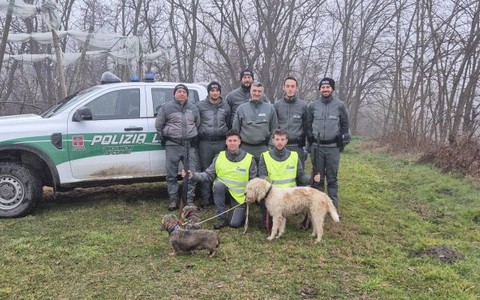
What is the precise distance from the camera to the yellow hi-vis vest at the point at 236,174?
17.9ft

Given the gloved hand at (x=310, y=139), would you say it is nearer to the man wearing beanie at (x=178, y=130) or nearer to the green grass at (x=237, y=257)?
the green grass at (x=237, y=257)

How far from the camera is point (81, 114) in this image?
18.9ft

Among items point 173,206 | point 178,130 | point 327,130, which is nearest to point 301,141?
point 327,130

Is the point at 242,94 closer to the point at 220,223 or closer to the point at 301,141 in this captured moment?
the point at 301,141

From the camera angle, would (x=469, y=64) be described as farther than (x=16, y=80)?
No

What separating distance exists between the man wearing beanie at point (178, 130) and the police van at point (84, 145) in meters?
0.29

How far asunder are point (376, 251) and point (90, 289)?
3008 mm

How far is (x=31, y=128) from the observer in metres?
5.63

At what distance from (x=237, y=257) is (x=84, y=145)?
2875 millimetres

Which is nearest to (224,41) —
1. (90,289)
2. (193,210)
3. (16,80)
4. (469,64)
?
(16,80)

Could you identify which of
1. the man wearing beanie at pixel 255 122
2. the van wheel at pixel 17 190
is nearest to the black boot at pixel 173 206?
the man wearing beanie at pixel 255 122

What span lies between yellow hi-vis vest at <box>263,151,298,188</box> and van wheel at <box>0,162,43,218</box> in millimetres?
3218

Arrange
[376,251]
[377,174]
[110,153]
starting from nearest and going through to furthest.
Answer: [376,251] → [110,153] → [377,174]

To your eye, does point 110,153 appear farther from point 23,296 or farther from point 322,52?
point 322,52
